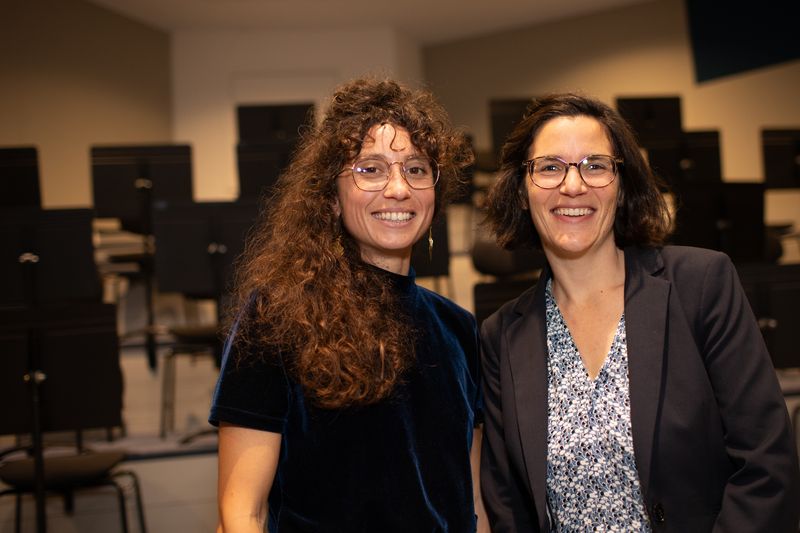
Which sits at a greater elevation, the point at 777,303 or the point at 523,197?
the point at 523,197

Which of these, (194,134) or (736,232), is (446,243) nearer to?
(736,232)

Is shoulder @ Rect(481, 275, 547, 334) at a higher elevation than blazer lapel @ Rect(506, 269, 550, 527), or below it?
higher

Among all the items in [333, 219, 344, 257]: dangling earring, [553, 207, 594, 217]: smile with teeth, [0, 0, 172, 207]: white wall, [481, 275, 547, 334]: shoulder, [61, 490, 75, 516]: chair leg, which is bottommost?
[61, 490, 75, 516]: chair leg

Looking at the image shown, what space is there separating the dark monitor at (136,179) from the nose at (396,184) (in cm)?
335

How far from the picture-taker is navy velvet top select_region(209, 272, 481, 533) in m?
1.43

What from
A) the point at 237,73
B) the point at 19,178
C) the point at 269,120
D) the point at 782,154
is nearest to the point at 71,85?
the point at 237,73

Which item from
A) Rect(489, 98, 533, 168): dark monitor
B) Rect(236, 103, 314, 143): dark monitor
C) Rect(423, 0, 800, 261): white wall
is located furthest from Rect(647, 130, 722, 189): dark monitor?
Rect(236, 103, 314, 143): dark monitor

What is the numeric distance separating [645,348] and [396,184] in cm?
59

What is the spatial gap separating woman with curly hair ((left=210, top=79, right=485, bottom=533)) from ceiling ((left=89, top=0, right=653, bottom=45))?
686 cm

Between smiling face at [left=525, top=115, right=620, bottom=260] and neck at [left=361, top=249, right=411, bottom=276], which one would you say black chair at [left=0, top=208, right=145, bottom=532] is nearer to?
neck at [left=361, top=249, right=411, bottom=276]

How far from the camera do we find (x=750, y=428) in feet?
4.77

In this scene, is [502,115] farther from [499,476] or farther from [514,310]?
[499,476]

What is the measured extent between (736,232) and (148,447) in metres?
3.14

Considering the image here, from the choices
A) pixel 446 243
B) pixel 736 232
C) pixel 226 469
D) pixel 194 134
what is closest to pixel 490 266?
pixel 446 243
